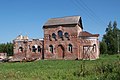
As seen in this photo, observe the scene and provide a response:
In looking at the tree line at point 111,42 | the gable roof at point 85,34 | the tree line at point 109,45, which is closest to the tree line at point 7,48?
the tree line at point 109,45

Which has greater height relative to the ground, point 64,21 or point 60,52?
point 64,21

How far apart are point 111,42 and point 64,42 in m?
40.0

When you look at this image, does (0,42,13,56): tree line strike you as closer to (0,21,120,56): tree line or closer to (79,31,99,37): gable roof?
(0,21,120,56): tree line

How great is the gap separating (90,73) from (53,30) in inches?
1351

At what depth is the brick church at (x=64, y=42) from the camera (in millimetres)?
47062

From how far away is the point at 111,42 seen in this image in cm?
8531

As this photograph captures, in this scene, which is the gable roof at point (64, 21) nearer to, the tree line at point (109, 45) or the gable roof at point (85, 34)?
the gable roof at point (85, 34)

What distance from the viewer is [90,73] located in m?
15.6

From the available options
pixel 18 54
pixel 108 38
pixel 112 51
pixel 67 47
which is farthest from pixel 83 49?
pixel 108 38

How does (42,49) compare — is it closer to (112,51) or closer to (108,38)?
(112,51)

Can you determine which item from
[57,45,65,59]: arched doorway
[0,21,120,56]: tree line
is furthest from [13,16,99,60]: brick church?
[0,21,120,56]: tree line

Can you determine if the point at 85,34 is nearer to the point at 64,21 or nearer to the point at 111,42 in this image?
the point at 64,21

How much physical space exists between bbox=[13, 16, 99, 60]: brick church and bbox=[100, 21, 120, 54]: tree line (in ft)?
103

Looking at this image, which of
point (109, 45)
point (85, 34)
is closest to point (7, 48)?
point (109, 45)
